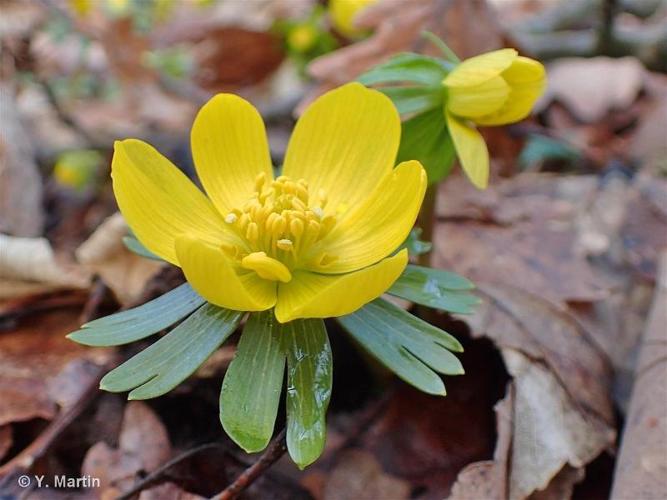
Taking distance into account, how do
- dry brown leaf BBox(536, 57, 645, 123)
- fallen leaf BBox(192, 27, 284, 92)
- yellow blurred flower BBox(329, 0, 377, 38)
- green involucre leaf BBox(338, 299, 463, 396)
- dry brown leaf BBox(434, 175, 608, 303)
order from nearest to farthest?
green involucre leaf BBox(338, 299, 463, 396), dry brown leaf BBox(434, 175, 608, 303), yellow blurred flower BBox(329, 0, 377, 38), dry brown leaf BBox(536, 57, 645, 123), fallen leaf BBox(192, 27, 284, 92)

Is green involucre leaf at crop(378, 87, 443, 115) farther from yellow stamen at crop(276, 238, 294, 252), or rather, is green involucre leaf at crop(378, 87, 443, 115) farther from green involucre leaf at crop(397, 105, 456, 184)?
yellow stamen at crop(276, 238, 294, 252)

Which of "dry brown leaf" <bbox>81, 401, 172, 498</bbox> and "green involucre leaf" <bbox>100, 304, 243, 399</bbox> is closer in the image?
"green involucre leaf" <bbox>100, 304, 243, 399</bbox>

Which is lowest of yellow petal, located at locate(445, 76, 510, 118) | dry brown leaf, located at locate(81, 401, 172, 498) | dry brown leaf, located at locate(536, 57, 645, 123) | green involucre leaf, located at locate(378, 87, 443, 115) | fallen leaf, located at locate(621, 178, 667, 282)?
dry brown leaf, located at locate(536, 57, 645, 123)

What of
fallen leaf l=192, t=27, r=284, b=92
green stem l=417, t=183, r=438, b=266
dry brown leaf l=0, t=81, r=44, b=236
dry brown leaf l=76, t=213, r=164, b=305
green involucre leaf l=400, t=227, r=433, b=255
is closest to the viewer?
green involucre leaf l=400, t=227, r=433, b=255

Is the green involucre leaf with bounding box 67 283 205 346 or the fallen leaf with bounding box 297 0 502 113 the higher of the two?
the green involucre leaf with bounding box 67 283 205 346

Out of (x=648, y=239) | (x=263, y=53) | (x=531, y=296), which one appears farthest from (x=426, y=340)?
(x=263, y=53)

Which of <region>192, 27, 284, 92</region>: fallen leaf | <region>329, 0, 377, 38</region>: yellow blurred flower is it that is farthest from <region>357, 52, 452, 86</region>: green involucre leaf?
<region>192, 27, 284, 92</region>: fallen leaf

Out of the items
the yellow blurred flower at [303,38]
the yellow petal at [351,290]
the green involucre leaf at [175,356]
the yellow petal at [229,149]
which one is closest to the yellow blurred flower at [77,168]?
the yellow blurred flower at [303,38]

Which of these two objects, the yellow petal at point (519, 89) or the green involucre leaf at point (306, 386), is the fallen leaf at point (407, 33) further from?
the green involucre leaf at point (306, 386)
